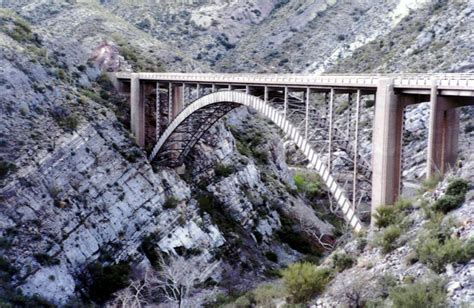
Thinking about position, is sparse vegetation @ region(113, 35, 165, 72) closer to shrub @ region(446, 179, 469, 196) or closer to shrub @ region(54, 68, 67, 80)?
shrub @ region(54, 68, 67, 80)

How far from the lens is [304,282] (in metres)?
15.2

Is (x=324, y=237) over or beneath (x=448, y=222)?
beneath

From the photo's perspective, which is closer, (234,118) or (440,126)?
(440,126)

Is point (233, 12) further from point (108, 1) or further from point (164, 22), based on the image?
point (108, 1)

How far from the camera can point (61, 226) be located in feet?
96.2

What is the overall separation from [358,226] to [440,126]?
4236 mm

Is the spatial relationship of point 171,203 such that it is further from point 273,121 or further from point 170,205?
point 273,121

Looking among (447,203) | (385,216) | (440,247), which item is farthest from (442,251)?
(385,216)

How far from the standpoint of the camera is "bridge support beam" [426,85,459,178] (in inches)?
644

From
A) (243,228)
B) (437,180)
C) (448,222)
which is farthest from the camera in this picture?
(243,228)

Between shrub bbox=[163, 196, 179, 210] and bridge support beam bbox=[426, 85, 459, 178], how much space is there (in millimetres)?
19954

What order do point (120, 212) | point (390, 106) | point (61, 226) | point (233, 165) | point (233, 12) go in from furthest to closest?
point (233, 12)
point (233, 165)
point (120, 212)
point (61, 226)
point (390, 106)

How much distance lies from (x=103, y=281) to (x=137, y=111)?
12397mm

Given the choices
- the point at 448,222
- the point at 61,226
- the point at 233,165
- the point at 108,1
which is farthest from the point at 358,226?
the point at 108,1
